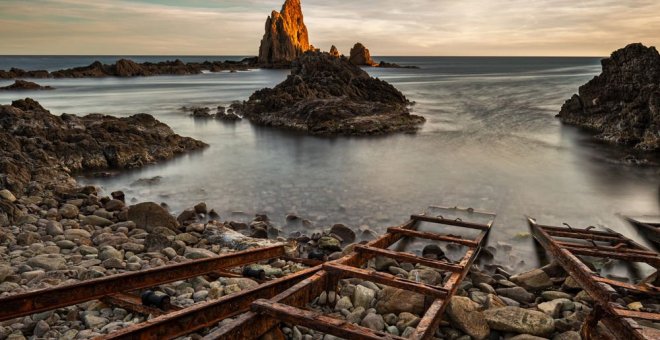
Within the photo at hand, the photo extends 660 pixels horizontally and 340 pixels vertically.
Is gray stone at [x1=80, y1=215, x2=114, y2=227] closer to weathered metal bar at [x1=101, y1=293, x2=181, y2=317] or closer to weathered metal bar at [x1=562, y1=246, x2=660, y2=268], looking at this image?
weathered metal bar at [x1=101, y1=293, x2=181, y2=317]

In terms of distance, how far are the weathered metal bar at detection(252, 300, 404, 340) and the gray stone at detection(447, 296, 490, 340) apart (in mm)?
1142

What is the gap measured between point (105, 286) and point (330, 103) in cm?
1925

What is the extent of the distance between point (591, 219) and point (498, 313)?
6.48 meters

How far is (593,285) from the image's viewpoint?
15.3ft

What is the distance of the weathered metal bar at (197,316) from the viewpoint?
347cm

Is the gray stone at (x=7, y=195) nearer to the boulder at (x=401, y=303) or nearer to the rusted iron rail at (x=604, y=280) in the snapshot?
the boulder at (x=401, y=303)

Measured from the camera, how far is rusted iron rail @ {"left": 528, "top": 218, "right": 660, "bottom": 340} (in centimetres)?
358

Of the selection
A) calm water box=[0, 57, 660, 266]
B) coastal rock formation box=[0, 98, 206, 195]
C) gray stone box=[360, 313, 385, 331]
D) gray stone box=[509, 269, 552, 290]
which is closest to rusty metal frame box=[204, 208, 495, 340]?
gray stone box=[360, 313, 385, 331]

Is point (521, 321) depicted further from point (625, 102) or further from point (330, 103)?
point (625, 102)

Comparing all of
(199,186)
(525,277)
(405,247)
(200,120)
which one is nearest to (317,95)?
(200,120)

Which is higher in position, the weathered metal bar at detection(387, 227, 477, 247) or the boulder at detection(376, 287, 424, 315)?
the boulder at detection(376, 287, 424, 315)

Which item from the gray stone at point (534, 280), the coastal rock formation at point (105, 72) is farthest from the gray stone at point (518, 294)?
the coastal rock formation at point (105, 72)

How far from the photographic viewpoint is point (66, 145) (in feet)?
43.3

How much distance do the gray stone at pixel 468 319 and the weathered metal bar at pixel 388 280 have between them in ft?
0.70
